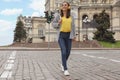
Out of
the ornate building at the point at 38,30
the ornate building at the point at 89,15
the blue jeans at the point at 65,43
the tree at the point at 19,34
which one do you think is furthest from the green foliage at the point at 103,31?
the blue jeans at the point at 65,43

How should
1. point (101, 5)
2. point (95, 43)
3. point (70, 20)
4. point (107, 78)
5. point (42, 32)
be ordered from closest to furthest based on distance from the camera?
point (107, 78) → point (70, 20) → point (95, 43) → point (101, 5) → point (42, 32)

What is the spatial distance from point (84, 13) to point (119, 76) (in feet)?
297

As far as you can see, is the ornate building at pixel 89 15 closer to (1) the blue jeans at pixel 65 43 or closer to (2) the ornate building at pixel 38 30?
(2) the ornate building at pixel 38 30

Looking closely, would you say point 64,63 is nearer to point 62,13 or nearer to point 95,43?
point 62,13

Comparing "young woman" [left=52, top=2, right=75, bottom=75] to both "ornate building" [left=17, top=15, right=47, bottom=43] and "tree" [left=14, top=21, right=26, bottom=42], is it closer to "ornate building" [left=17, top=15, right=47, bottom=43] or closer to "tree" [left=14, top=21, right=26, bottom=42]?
"ornate building" [left=17, top=15, right=47, bottom=43]

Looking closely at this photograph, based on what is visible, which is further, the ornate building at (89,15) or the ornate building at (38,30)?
the ornate building at (38,30)

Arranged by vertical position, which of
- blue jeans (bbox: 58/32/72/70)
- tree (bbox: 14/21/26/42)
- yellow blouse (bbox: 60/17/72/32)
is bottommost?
tree (bbox: 14/21/26/42)

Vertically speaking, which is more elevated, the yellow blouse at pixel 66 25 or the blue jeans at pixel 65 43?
the yellow blouse at pixel 66 25

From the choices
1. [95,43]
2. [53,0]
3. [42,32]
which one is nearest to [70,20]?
[95,43]

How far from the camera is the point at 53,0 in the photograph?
111m

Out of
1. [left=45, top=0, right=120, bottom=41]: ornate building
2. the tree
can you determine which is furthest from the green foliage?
the tree

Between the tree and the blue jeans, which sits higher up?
the blue jeans

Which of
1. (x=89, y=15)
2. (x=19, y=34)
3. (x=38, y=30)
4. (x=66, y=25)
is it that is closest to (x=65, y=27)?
(x=66, y=25)

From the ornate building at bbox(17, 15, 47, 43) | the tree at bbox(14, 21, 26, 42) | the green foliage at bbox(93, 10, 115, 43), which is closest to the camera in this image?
the green foliage at bbox(93, 10, 115, 43)
